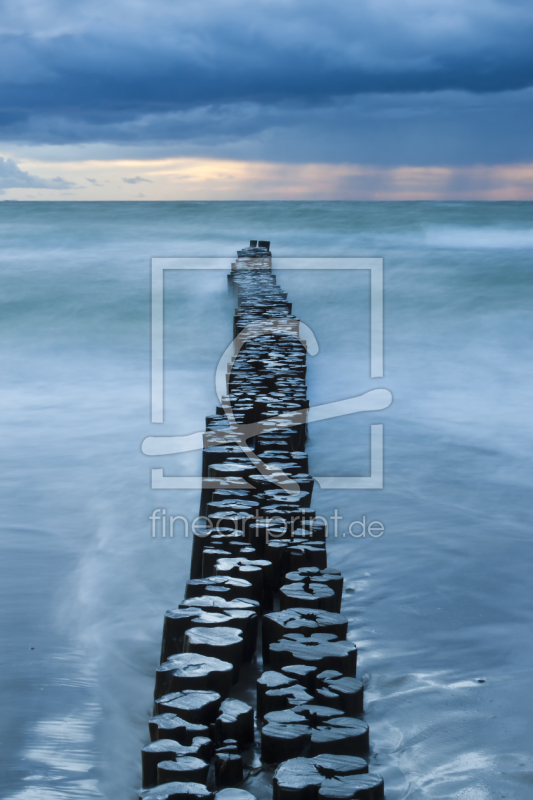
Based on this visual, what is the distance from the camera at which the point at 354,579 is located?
11.6 ft

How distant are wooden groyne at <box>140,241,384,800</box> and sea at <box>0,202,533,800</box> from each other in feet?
1.27

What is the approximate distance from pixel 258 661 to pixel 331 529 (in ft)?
5.92

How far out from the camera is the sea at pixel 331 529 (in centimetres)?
235

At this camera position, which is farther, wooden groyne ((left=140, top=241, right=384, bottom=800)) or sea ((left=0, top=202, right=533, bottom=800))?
sea ((left=0, top=202, right=533, bottom=800))

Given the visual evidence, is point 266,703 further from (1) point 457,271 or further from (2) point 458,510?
(1) point 457,271

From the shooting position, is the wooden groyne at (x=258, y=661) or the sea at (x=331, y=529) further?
the sea at (x=331, y=529)

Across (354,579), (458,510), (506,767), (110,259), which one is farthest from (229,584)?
(110,259)

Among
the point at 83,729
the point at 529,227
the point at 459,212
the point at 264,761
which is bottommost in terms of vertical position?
the point at 83,729

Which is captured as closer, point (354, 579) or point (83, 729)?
point (83, 729)

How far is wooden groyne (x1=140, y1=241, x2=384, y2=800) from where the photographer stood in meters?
1.62

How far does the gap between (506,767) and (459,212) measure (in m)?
26.7

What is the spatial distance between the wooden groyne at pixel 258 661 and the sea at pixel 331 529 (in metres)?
0.39

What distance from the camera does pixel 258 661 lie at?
7.88 ft

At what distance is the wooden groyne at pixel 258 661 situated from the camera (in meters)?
1.62
